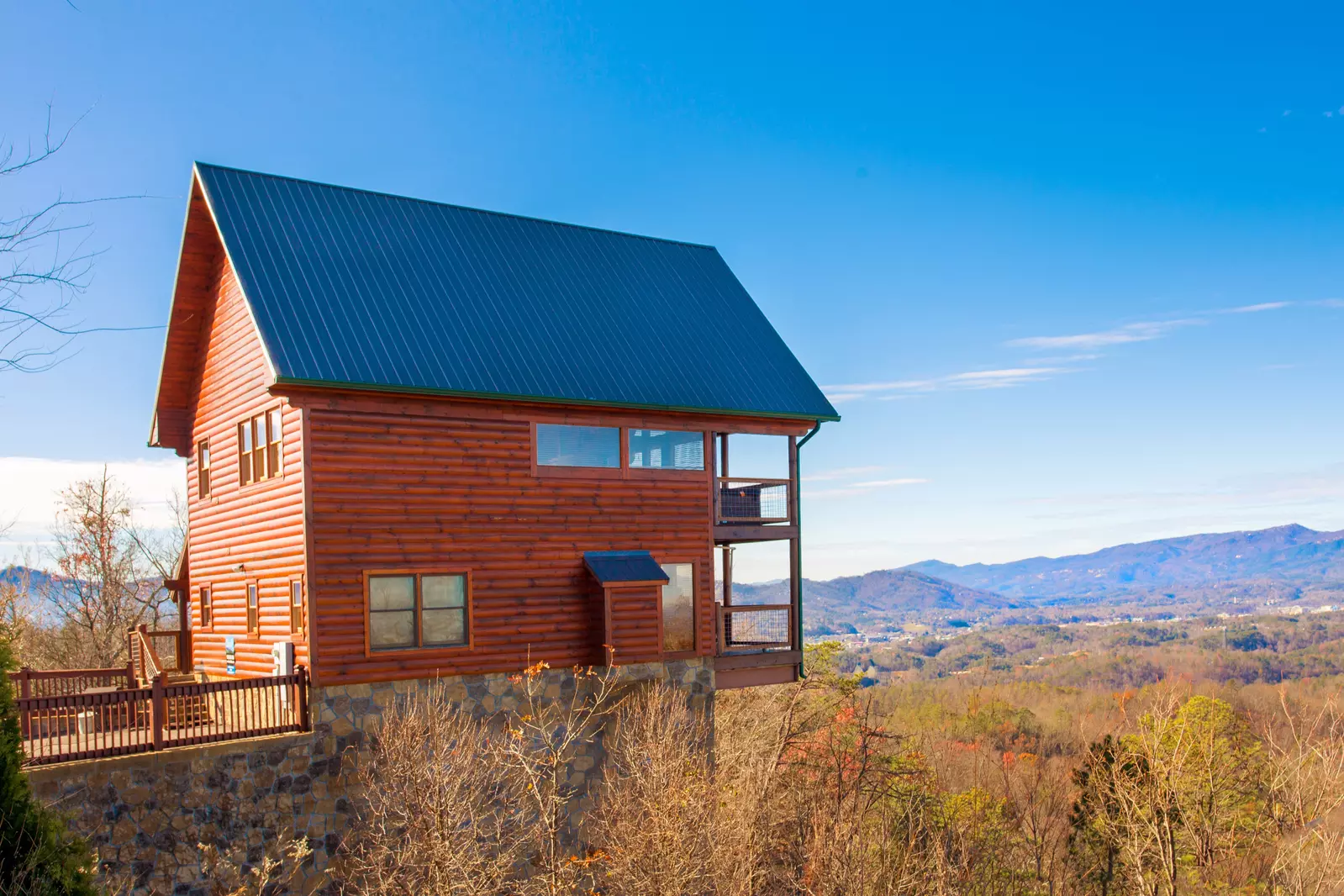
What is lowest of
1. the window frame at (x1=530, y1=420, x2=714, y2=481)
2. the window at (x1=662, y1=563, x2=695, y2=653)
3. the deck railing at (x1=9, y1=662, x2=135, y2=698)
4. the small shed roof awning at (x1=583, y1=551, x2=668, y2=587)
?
the deck railing at (x1=9, y1=662, x2=135, y2=698)

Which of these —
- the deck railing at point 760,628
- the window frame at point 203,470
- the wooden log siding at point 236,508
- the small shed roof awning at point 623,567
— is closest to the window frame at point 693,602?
the small shed roof awning at point 623,567

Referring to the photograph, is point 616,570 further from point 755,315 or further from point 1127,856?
point 1127,856

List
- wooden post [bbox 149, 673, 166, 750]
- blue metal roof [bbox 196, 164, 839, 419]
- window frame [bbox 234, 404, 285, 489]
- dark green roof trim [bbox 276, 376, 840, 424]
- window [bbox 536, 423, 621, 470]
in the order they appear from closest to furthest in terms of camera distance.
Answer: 1. wooden post [bbox 149, 673, 166, 750]
2. dark green roof trim [bbox 276, 376, 840, 424]
3. window frame [bbox 234, 404, 285, 489]
4. blue metal roof [bbox 196, 164, 839, 419]
5. window [bbox 536, 423, 621, 470]

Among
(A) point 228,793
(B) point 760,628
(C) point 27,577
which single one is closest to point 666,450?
(B) point 760,628

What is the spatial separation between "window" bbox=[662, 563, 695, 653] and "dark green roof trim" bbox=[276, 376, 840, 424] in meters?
3.06

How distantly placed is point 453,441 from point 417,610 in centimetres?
292

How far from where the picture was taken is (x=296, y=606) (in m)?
17.9

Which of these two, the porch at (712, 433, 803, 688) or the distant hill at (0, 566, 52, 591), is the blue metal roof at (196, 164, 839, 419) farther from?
the distant hill at (0, 566, 52, 591)

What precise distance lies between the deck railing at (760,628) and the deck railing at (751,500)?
1.79 metres

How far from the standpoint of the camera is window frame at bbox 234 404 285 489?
18.5m

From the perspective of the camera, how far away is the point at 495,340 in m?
20.2

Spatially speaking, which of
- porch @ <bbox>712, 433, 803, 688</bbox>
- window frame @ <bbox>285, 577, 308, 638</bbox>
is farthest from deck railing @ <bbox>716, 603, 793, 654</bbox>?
window frame @ <bbox>285, 577, 308, 638</bbox>

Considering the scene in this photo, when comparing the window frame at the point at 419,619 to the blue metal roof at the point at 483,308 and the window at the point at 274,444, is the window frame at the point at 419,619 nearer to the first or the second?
the window at the point at 274,444

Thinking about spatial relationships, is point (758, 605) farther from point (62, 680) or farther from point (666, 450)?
point (62, 680)
